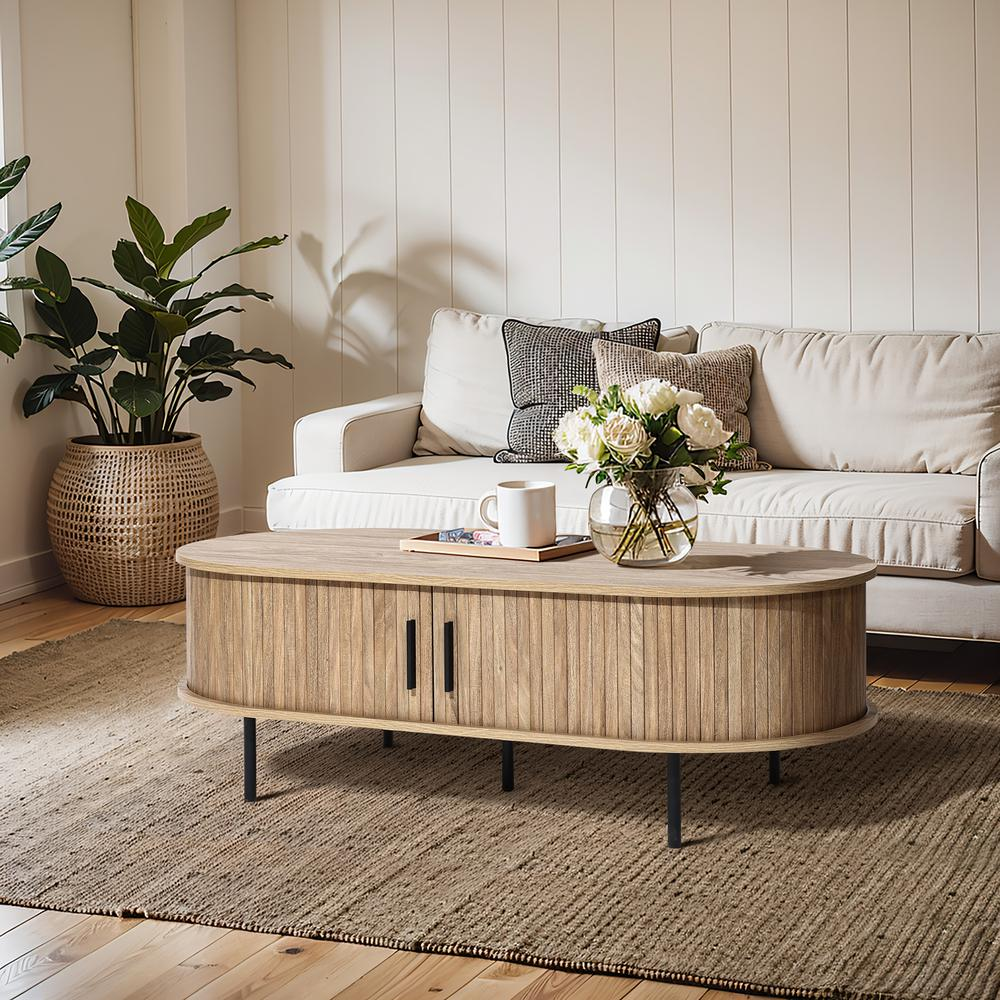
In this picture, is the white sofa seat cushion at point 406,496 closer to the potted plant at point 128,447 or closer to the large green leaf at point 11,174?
the potted plant at point 128,447

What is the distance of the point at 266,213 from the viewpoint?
5.12 meters

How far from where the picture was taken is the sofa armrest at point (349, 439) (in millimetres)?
4082

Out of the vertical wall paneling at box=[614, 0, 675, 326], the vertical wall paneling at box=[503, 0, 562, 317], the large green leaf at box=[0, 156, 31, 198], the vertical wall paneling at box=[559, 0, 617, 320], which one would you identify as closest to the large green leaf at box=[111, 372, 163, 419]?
the large green leaf at box=[0, 156, 31, 198]

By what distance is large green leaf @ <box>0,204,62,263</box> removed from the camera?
4.03 metres

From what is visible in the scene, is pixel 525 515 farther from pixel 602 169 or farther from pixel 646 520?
pixel 602 169

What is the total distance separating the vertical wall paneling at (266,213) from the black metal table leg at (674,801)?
10.1ft

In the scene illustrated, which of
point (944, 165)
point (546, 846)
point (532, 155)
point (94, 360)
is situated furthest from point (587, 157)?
point (546, 846)

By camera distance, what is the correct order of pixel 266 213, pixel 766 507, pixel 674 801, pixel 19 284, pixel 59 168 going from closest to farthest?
pixel 674 801, pixel 766 507, pixel 19 284, pixel 59 168, pixel 266 213

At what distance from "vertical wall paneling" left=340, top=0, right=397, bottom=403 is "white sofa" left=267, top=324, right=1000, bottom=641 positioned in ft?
2.02

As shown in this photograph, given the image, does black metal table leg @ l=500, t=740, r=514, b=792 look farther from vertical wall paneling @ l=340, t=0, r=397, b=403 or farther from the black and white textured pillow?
vertical wall paneling @ l=340, t=0, r=397, b=403

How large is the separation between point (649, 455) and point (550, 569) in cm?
28

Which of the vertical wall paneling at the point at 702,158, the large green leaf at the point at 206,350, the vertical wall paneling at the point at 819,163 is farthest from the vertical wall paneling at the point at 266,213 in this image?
the vertical wall paneling at the point at 819,163

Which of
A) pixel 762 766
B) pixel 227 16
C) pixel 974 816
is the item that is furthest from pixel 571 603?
pixel 227 16

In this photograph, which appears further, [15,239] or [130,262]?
[130,262]
